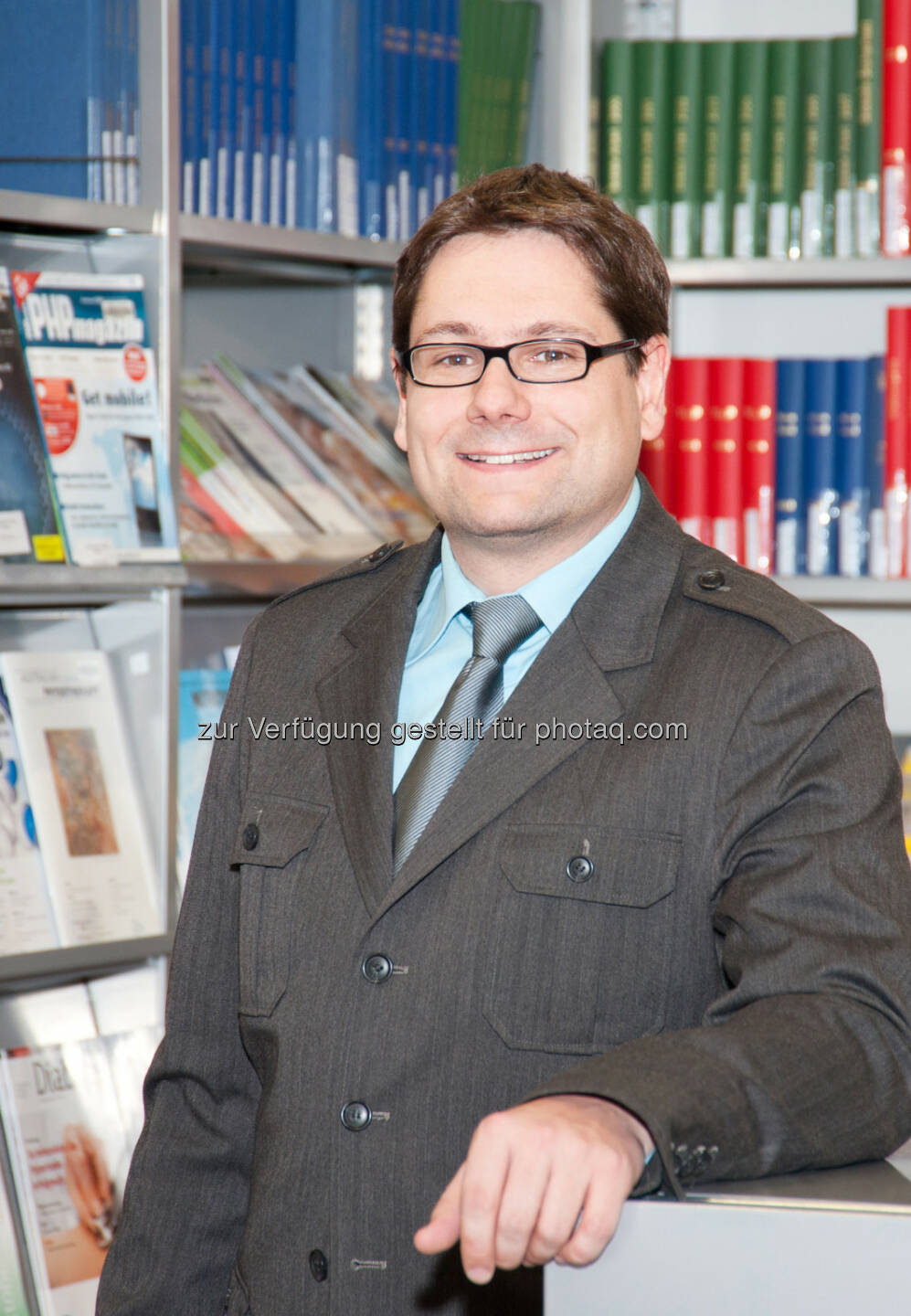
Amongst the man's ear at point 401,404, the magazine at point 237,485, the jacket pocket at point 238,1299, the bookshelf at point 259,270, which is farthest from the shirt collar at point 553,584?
the magazine at point 237,485

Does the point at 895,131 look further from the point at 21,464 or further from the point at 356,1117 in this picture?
the point at 356,1117

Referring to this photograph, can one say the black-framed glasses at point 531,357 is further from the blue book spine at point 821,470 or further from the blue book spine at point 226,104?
the blue book spine at point 821,470

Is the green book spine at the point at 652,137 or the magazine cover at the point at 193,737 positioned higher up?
the green book spine at the point at 652,137

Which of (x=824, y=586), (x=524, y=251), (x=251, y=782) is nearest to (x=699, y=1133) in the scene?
(x=251, y=782)

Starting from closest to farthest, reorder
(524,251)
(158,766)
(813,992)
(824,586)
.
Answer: (813,992)
(524,251)
(158,766)
(824,586)

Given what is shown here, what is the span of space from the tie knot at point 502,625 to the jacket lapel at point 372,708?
8 centimetres

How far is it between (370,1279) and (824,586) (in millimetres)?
1450

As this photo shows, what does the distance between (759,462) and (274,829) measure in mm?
1345

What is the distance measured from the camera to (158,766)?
2.00 m

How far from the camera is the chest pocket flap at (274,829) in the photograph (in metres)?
1.23

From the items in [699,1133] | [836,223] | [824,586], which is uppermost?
[836,223]

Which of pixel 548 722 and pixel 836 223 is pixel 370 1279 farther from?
pixel 836 223

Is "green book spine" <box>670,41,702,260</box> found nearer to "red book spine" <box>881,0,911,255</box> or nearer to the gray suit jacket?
"red book spine" <box>881,0,911,255</box>

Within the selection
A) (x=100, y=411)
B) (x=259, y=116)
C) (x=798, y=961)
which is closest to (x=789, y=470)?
(x=259, y=116)
